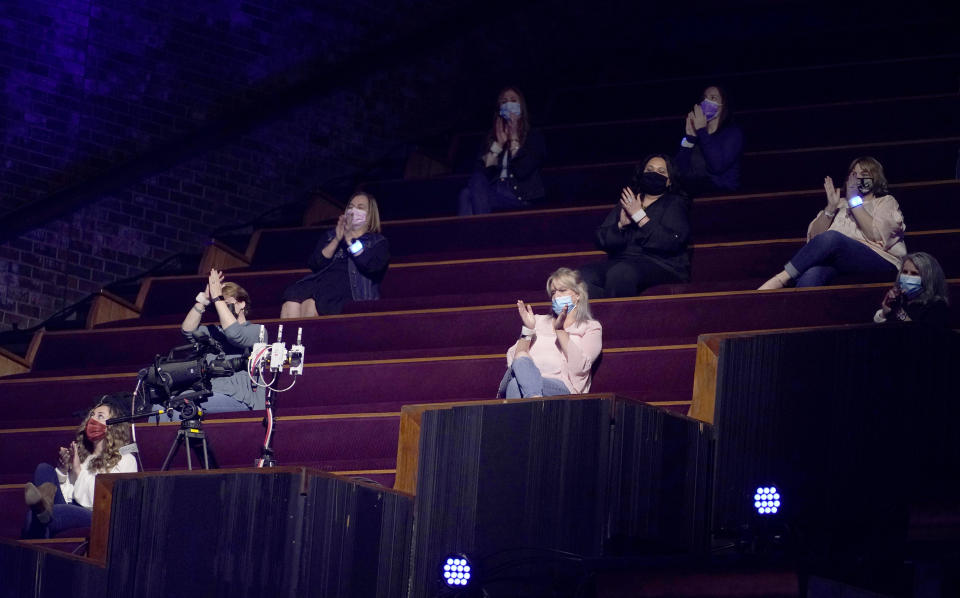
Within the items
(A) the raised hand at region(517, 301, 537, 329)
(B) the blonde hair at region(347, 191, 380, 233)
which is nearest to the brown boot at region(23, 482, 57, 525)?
(A) the raised hand at region(517, 301, 537, 329)

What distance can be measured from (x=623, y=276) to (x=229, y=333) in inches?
58.9

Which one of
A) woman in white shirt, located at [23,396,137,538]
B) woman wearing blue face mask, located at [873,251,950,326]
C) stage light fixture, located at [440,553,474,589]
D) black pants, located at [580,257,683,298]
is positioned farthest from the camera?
black pants, located at [580,257,683,298]

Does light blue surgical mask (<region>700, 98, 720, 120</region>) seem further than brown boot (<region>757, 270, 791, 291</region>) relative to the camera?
Yes

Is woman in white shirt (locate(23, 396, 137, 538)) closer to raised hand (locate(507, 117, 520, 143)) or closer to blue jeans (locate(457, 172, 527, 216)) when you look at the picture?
blue jeans (locate(457, 172, 527, 216))

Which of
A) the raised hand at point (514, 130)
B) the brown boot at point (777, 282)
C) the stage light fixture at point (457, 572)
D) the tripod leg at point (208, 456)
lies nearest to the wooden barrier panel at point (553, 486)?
the stage light fixture at point (457, 572)

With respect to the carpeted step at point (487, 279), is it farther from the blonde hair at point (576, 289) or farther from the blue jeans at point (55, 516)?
the blue jeans at point (55, 516)

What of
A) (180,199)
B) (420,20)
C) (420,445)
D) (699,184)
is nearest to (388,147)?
(420,20)

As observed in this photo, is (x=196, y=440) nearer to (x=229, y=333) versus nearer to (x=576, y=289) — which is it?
(x=229, y=333)

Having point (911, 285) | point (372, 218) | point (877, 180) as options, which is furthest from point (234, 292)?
Result: point (911, 285)

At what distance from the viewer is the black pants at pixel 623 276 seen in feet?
20.6

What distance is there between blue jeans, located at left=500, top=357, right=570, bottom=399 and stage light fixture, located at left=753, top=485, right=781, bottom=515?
3.28 ft

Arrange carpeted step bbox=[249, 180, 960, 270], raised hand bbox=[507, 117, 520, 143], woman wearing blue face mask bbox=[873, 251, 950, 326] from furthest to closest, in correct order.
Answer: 1. raised hand bbox=[507, 117, 520, 143]
2. carpeted step bbox=[249, 180, 960, 270]
3. woman wearing blue face mask bbox=[873, 251, 950, 326]

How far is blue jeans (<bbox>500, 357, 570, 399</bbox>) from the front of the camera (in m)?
5.43

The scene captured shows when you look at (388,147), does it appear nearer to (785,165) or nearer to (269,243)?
(269,243)
